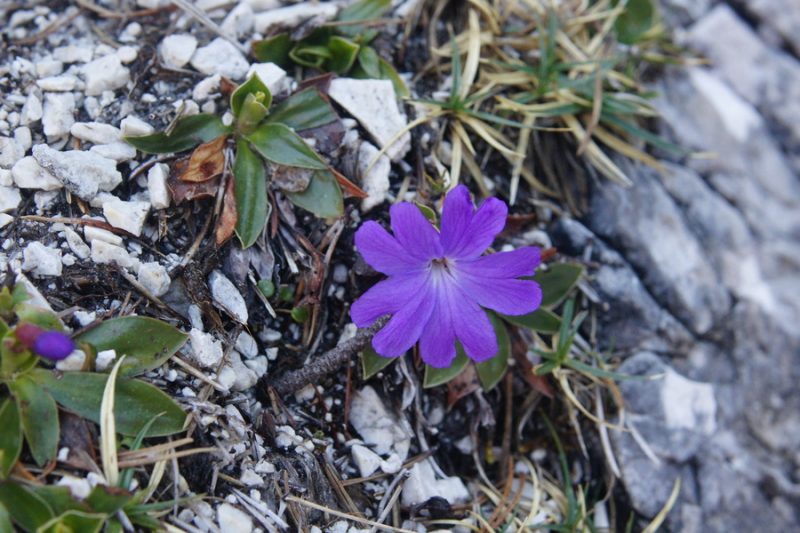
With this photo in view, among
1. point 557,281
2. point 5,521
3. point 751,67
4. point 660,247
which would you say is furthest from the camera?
point 751,67

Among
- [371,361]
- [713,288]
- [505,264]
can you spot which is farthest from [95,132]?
[713,288]

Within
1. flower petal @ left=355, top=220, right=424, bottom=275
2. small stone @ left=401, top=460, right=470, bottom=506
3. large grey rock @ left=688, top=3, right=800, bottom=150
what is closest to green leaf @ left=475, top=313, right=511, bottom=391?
small stone @ left=401, top=460, right=470, bottom=506

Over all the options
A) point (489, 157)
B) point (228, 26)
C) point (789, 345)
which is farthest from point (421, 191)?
point (789, 345)

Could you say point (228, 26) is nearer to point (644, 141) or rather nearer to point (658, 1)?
point (644, 141)

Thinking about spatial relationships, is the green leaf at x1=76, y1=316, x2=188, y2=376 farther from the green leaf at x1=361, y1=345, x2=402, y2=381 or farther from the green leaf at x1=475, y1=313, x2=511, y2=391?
the green leaf at x1=475, y1=313, x2=511, y2=391

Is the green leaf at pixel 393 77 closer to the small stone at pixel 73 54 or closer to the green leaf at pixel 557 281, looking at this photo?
the green leaf at pixel 557 281

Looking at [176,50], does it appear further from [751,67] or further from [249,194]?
[751,67]
